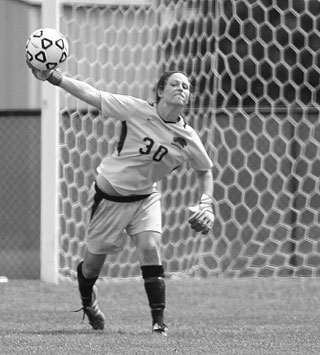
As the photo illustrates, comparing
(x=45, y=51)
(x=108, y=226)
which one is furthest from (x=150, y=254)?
(x=45, y=51)

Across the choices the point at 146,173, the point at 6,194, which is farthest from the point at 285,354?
the point at 6,194

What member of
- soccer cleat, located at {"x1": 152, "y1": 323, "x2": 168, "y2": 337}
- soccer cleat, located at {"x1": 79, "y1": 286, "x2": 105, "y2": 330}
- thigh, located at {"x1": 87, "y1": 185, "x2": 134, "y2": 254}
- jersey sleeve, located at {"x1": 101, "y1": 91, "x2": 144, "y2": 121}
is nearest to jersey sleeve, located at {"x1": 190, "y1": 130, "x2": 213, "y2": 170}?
jersey sleeve, located at {"x1": 101, "y1": 91, "x2": 144, "y2": 121}

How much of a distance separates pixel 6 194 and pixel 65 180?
5.18ft

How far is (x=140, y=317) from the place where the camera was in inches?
325

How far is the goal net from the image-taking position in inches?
430

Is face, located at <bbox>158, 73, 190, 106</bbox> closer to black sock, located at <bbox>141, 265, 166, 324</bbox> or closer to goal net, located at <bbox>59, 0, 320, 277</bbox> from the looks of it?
black sock, located at <bbox>141, 265, 166, 324</bbox>

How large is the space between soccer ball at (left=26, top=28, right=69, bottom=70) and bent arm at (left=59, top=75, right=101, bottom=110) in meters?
0.15

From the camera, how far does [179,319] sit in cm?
812

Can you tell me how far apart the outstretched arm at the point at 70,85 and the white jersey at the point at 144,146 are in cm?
9

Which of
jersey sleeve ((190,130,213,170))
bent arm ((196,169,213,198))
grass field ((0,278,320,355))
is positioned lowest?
grass field ((0,278,320,355))

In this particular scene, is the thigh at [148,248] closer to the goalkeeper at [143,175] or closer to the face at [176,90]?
the goalkeeper at [143,175]

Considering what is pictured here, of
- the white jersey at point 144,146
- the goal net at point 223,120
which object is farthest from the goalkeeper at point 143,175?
the goal net at point 223,120

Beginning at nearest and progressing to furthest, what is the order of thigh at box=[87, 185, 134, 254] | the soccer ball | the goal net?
1. the soccer ball
2. thigh at box=[87, 185, 134, 254]
3. the goal net

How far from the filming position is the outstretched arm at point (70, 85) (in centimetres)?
688
